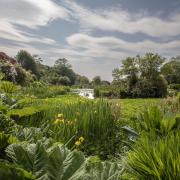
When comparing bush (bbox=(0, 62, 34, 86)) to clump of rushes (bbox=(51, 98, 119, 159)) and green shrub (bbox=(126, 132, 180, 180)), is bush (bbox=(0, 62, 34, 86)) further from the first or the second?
green shrub (bbox=(126, 132, 180, 180))

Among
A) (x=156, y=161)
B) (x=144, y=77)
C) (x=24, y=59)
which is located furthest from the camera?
(x=24, y=59)

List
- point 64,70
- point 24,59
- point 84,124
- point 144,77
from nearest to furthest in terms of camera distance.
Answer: point 84,124 < point 144,77 < point 24,59 < point 64,70

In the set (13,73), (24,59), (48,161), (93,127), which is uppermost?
(24,59)

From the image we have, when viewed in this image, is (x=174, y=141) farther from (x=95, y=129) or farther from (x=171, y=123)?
(x=95, y=129)

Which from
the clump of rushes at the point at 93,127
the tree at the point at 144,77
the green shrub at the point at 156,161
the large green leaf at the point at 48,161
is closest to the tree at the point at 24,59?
the tree at the point at 144,77

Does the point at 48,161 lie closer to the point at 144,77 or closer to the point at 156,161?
the point at 156,161

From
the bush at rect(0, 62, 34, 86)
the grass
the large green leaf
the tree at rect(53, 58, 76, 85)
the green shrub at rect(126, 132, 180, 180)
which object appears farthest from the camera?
the tree at rect(53, 58, 76, 85)

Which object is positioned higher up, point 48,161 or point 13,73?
point 13,73

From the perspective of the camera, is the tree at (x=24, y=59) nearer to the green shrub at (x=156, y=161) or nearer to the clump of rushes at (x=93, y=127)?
the clump of rushes at (x=93, y=127)

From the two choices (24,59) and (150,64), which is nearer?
(150,64)

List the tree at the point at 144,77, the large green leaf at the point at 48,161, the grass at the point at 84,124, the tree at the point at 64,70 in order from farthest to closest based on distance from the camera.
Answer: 1. the tree at the point at 64,70
2. the tree at the point at 144,77
3. the grass at the point at 84,124
4. the large green leaf at the point at 48,161

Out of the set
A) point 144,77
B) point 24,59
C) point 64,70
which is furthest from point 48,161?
point 64,70

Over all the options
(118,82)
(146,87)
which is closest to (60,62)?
(118,82)

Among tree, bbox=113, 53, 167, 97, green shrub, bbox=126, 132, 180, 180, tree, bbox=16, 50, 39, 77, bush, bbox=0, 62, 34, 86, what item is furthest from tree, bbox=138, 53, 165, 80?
green shrub, bbox=126, 132, 180, 180
